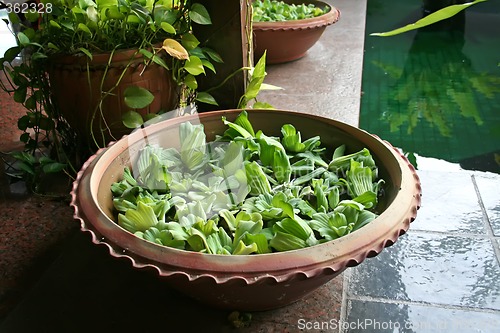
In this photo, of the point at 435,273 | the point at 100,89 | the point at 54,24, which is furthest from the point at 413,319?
the point at 54,24

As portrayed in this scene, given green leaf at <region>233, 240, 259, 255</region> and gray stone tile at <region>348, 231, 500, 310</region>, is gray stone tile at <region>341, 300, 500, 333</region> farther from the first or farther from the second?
green leaf at <region>233, 240, 259, 255</region>

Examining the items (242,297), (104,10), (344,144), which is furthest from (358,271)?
(104,10)

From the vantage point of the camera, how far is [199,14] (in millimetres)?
1426

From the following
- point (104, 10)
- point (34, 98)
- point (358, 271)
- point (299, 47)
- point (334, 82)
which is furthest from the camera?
point (299, 47)

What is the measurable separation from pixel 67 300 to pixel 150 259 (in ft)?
1.38

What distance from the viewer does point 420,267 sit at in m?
1.30

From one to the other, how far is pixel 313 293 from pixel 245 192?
0.94 feet

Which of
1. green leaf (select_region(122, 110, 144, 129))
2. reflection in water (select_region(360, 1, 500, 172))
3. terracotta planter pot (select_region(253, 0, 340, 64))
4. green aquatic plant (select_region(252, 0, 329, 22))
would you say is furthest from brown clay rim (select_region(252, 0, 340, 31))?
green leaf (select_region(122, 110, 144, 129))

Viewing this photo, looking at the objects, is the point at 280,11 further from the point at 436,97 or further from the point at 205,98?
the point at 205,98

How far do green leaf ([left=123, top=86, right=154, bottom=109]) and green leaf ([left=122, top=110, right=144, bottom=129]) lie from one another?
0.05 metres

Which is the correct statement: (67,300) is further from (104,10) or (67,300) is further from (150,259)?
(104,10)

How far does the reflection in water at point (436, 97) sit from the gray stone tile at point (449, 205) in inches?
27.0

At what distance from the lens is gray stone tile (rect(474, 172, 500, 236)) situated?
4.94ft

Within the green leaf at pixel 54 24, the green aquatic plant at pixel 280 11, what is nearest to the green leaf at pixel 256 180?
the green leaf at pixel 54 24
